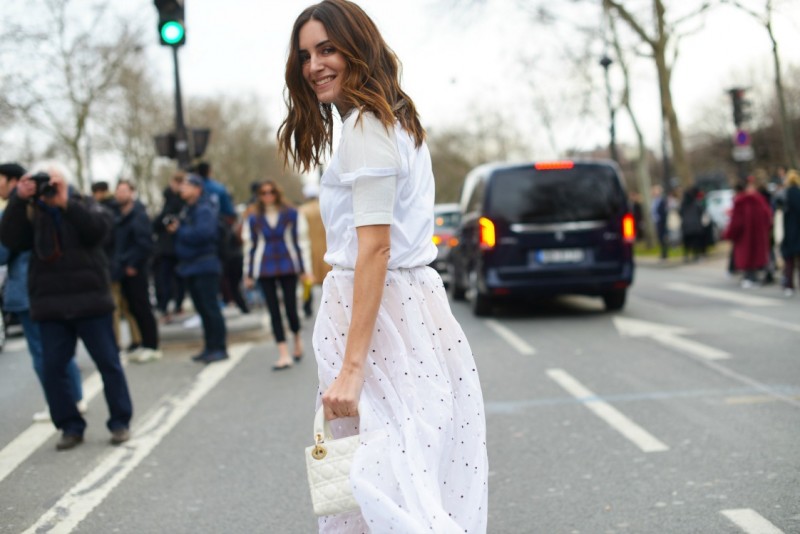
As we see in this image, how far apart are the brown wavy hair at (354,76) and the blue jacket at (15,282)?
4.63m

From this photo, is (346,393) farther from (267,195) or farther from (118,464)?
(267,195)

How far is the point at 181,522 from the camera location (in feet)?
14.5

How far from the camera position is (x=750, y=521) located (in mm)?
4043

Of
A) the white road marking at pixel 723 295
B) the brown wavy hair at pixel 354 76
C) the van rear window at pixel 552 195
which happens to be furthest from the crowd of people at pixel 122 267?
the white road marking at pixel 723 295

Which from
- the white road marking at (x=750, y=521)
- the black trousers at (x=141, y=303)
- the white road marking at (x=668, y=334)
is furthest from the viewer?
the black trousers at (x=141, y=303)

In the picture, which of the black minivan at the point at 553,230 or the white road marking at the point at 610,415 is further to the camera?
the black minivan at the point at 553,230

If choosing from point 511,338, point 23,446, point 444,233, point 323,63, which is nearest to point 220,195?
point 511,338

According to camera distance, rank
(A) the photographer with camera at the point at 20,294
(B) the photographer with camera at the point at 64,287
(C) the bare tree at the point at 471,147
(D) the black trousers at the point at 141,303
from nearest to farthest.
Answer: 1. (B) the photographer with camera at the point at 64,287
2. (A) the photographer with camera at the point at 20,294
3. (D) the black trousers at the point at 141,303
4. (C) the bare tree at the point at 471,147

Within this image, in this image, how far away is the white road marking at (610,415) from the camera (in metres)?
5.51

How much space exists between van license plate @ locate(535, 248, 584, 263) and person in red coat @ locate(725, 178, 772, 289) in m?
4.55

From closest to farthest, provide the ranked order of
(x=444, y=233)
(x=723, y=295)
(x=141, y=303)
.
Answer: (x=141, y=303), (x=723, y=295), (x=444, y=233)

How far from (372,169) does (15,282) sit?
503 cm

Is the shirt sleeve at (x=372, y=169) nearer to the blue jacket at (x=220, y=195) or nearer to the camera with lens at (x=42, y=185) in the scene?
the camera with lens at (x=42, y=185)

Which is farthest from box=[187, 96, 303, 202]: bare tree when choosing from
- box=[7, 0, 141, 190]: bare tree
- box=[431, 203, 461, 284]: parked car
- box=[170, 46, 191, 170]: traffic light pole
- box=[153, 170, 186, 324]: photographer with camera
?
box=[170, 46, 191, 170]: traffic light pole
